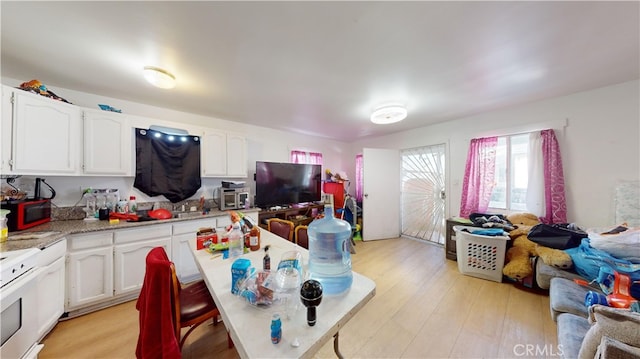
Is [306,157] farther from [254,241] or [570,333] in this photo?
[570,333]

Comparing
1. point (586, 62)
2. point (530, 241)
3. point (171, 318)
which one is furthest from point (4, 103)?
point (530, 241)

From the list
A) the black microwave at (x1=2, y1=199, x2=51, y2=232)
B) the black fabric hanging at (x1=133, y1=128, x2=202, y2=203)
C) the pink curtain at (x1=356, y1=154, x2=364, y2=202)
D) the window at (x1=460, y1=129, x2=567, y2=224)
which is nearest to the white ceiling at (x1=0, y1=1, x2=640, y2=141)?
the black fabric hanging at (x1=133, y1=128, x2=202, y2=203)

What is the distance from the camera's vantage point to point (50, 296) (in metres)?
1.50

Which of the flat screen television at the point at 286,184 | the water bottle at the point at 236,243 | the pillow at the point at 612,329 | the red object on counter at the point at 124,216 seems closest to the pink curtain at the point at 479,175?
the pillow at the point at 612,329

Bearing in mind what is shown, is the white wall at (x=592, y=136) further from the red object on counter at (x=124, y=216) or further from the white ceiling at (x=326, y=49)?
the red object on counter at (x=124, y=216)

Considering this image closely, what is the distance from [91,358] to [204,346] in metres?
0.73

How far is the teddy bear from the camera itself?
74.5 inches

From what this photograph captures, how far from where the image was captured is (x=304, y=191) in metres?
3.79

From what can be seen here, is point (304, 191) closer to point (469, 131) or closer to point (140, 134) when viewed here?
point (140, 134)

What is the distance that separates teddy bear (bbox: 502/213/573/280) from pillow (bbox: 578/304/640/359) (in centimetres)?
145

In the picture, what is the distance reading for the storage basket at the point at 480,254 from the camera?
2.30 meters

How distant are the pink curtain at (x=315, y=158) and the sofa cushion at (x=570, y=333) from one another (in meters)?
3.76

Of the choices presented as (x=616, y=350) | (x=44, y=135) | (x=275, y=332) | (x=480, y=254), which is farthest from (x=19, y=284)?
(x=480, y=254)

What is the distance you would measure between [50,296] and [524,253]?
4.47 meters
